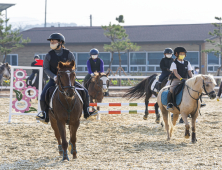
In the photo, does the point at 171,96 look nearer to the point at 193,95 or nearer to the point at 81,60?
the point at 193,95

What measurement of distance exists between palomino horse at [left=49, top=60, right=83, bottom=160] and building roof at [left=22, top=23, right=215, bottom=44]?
91.5 ft

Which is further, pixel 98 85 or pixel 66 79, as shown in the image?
pixel 98 85

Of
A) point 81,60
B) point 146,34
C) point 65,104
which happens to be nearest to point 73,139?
point 65,104

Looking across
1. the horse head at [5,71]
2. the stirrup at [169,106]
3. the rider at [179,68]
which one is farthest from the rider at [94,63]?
the horse head at [5,71]

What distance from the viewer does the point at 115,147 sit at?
311 inches

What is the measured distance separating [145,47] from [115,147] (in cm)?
2763

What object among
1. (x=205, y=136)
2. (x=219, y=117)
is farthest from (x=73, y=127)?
(x=219, y=117)

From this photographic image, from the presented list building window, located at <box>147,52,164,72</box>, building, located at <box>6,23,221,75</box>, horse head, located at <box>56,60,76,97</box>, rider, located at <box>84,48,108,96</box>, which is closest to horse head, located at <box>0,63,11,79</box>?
rider, located at <box>84,48,108,96</box>

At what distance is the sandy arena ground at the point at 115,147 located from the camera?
633 centimetres

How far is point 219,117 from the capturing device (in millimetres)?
12891

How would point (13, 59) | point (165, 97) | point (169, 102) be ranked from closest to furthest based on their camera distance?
point (169, 102), point (165, 97), point (13, 59)

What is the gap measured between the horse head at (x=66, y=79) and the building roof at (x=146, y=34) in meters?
28.2

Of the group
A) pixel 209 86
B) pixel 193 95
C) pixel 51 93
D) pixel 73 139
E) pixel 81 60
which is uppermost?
pixel 81 60

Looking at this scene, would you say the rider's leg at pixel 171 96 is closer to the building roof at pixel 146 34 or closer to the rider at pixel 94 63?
the rider at pixel 94 63
